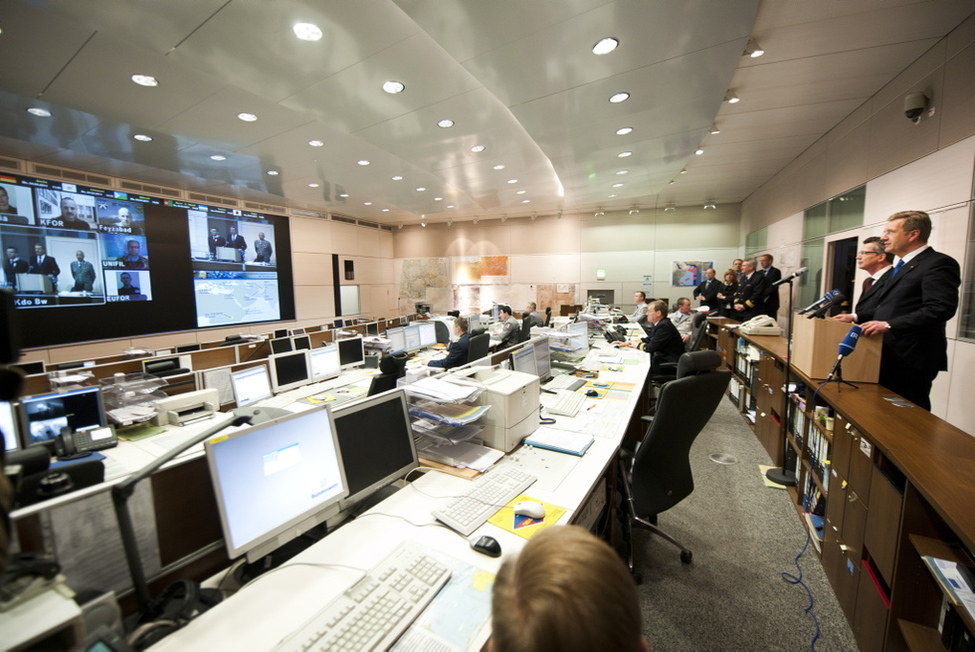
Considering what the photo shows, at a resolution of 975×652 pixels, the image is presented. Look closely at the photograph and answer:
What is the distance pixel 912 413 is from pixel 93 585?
3.19 meters

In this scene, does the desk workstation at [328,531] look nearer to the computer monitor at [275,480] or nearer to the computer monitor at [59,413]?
the computer monitor at [275,480]

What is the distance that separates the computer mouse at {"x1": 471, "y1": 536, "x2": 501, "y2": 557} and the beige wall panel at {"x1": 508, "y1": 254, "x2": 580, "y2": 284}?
30.7 feet

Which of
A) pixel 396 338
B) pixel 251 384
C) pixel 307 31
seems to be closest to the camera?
pixel 307 31

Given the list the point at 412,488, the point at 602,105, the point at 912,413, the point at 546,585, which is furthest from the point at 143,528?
the point at 602,105

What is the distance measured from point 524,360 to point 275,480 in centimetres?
189

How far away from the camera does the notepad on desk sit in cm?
199

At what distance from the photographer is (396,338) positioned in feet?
18.6

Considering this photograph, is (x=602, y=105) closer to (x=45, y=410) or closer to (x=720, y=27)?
(x=720, y=27)

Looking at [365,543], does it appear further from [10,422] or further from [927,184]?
[927,184]

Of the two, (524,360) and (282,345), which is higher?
(524,360)

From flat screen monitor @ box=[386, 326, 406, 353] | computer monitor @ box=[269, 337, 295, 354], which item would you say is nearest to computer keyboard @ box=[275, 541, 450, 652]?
computer monitor @ box=[269, 337, 295, 354]

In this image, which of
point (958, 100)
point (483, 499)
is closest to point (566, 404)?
point (483, 499)

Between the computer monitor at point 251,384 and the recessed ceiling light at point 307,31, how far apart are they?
275 centimetres

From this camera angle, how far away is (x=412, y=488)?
167 centimetres
